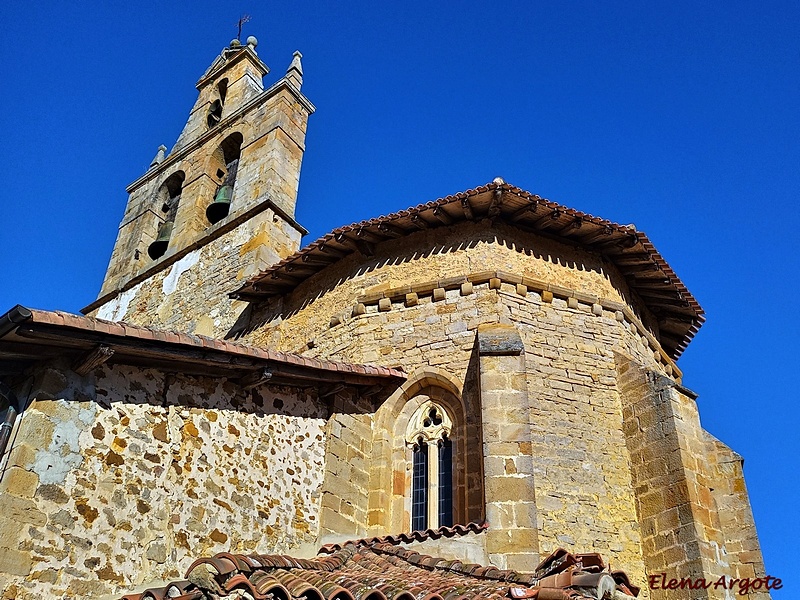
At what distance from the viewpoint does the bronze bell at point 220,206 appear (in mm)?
16844

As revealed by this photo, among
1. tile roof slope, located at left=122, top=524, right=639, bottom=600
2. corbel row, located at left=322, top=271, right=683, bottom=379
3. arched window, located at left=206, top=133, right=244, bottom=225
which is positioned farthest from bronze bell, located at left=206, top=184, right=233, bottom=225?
tile roof slope, located at left=122, top=524, right=639, bottom=600

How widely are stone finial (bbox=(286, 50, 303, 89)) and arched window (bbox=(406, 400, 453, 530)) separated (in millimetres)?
11379

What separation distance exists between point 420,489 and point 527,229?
4016 millimetres

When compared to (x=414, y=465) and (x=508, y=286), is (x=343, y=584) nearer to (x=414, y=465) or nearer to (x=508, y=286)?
(x=414, y=465)

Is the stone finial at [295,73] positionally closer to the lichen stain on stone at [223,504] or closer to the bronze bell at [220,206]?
the bronze bell at [220,206]

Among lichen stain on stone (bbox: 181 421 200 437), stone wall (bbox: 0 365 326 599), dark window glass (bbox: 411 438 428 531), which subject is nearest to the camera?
stone wall (bbox: 0 365 326 599)

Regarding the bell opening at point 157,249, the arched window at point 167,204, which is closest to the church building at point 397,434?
the bell opening at point 157,249

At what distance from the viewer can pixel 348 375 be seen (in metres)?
8.76

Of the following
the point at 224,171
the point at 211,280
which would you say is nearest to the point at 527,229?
the point at 211,280

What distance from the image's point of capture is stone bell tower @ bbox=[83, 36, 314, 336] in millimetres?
14745

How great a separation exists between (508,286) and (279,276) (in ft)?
13.4

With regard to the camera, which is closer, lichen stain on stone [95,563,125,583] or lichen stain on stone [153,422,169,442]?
lichen stain on stone [95,563,125,583]

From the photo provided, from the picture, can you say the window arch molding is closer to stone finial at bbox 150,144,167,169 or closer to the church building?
the church building

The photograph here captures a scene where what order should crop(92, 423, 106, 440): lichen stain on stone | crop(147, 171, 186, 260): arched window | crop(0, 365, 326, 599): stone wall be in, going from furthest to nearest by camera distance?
crop(147, 171, 186, 260): arched window
crop(92, 423, 106, 440): lichen stain on stone
crop(0, 365, 326, 599): stone wall
